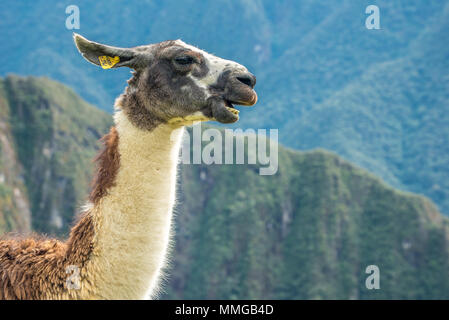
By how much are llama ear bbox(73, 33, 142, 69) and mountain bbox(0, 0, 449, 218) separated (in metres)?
144

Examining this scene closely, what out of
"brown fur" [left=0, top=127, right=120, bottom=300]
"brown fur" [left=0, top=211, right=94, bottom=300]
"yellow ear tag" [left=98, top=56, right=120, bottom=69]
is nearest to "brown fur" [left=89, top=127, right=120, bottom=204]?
"brown fur" [left=0, top=127, right=120, bottom=300]

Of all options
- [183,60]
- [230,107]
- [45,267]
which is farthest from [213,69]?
[45,267]

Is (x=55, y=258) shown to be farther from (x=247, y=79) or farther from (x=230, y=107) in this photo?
(x=247, y=79)

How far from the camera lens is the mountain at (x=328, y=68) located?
155m

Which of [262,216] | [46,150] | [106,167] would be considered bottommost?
[106,167]

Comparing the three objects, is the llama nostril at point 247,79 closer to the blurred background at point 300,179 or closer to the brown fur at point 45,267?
the brown fur at point 45,267

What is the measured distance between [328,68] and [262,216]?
251ft

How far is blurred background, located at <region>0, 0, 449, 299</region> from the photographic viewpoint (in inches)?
4267

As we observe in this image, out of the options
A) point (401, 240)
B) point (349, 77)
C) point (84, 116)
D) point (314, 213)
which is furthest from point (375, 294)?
point (349, 77)

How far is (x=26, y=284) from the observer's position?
18.5ft

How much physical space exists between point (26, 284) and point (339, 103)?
165 m

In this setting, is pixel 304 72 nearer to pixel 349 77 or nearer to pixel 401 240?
pixel 349 77

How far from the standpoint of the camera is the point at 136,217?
17.9 ft

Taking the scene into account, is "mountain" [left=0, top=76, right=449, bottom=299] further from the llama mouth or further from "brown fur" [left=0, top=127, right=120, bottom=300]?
the llama mouth
